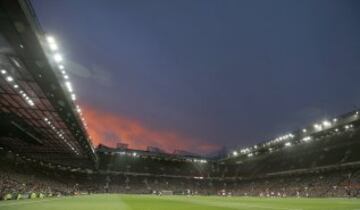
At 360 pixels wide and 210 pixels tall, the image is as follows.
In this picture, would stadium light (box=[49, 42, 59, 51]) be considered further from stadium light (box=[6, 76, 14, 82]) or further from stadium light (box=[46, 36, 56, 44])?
stadium light (box=[6, 76, 14, 82])

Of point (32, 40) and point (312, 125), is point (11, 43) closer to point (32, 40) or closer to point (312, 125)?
point (32, 40)

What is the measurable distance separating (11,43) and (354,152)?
74.2m

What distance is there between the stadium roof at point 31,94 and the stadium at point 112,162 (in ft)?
0.27

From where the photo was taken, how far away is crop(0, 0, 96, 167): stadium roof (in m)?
17.3

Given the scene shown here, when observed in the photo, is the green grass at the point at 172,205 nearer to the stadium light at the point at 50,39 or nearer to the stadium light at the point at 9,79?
the stadium light at the point at 9,79

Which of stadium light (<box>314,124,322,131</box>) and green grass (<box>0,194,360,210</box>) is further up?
stadium light (<box>314,124,322,131</box>)

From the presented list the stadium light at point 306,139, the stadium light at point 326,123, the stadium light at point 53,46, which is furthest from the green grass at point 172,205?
the stadium light at point 306,139

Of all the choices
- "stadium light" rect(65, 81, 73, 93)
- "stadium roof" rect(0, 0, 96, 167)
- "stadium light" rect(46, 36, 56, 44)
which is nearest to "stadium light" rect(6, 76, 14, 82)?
"stadium roof" rect(0, 0, 96, 167)

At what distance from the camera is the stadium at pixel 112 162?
24.6 metres

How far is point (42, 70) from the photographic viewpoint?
24.1 meters

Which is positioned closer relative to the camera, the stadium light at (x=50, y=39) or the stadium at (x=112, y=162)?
the stadium light at (x=50, y=39)

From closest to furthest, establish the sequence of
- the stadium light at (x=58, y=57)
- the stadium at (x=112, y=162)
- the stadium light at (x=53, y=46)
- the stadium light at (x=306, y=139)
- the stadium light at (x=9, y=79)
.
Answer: the stadium light at (x=53, y=46), the stadium light at (x=58, y=57), the stadium at (x=112, y=162), the stadium light at (x=9, y=79), the stadium light at (x=306, y=139)

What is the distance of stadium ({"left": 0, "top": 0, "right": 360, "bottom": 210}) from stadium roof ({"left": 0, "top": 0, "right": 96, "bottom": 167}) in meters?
0.08

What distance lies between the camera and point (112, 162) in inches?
4464
